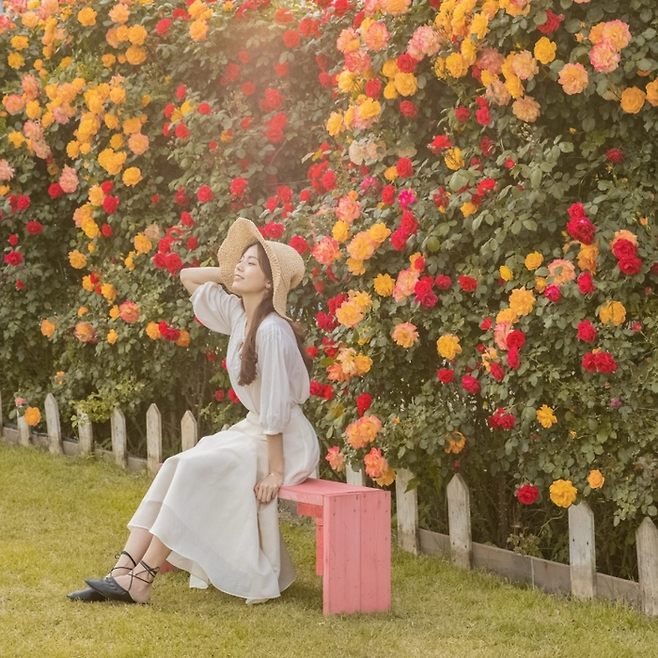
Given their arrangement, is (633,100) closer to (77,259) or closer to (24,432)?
(77,259)

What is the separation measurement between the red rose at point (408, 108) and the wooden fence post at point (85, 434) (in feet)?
11.6

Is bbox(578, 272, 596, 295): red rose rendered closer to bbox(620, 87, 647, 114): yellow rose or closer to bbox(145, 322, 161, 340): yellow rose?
bbox(620, 87, 647, 114): yellow rose

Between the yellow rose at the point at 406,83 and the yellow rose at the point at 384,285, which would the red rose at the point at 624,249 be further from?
the yellow rose at the point at 406,83

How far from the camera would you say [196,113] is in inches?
251

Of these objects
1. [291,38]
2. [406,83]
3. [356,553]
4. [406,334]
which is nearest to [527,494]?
[356,553]

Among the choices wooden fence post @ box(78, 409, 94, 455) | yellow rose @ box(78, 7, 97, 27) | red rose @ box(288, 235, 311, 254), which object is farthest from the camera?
wooden fence post @ box(78, 409, 94, 455)

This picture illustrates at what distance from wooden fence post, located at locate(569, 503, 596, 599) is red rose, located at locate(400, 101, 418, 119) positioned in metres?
1.78

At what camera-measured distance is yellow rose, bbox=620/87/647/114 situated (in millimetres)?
4281

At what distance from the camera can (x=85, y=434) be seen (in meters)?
7.69

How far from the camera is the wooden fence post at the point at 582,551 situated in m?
4.54

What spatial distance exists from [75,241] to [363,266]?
3272 mm

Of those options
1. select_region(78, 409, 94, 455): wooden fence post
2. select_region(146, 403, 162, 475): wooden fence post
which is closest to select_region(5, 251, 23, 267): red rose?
select_region(78, 409, 94, 455): wooden fence post

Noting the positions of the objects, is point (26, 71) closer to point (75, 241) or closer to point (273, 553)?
point (75, 241)

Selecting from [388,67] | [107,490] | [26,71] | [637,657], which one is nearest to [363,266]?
[388,67]
